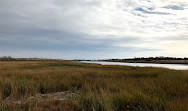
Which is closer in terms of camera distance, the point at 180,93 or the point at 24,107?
the point at 24,107

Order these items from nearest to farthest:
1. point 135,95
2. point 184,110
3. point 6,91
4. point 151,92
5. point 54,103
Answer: point 184,110
point 54,103
point 135,95
point 151,92
point 6,91

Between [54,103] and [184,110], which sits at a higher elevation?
[184,110]

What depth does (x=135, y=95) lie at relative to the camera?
4.52 meters

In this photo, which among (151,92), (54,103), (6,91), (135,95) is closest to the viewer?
(54,103)

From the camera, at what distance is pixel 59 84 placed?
24.3 feet

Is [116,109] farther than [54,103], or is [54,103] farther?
[54,103]

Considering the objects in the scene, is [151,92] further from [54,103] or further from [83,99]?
[54,103]

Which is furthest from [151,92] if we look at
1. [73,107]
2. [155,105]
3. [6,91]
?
[6,91]

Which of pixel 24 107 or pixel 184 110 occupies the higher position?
pixel 184 110

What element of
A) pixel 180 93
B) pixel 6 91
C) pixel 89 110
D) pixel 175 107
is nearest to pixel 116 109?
pixel 89 110

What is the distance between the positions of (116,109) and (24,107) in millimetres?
3095

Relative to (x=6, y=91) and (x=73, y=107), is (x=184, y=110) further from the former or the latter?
(x=6, y=91)

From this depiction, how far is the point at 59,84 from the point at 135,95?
485 cm

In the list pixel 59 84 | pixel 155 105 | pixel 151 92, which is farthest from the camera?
pixel 59 84
